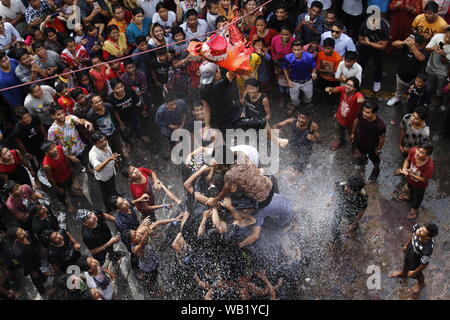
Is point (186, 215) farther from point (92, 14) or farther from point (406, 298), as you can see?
point (92, 14)

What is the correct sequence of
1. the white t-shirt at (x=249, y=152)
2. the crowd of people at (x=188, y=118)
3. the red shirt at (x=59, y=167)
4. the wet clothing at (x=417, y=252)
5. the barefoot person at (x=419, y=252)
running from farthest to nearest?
the red shirt at (x=59, y=167)
the white t-shirt at (x=249, y=152)
the crowd of people at (x=188, y=118)
the wet clothing at (x=417, y=252)
the barefoot person at (x=419, y=252)

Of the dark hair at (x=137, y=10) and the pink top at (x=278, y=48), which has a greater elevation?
the dark hair at (x=137, y=10)

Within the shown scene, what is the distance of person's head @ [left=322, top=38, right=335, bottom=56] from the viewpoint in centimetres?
712

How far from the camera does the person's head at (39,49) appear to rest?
7.25m

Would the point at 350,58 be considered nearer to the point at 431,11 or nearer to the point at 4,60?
the point at 431,11

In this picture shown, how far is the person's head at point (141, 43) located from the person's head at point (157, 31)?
0.21 metres

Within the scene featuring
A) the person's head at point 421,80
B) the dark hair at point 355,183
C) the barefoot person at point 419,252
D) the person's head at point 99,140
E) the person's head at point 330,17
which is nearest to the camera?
the barefoot person at point 419,252

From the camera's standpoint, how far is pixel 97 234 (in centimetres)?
560

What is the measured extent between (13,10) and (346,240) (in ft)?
22.3

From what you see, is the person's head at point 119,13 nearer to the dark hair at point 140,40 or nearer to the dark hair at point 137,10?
the dark hair at point 137,10

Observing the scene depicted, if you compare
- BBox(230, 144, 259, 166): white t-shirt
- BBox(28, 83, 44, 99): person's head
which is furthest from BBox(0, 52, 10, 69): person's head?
BBox(230, 144, 259, 166): white t-shirt

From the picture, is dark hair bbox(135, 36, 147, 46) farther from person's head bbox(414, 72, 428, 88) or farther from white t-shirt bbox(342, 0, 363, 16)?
person's head bbox(414, 72, 428, 88)

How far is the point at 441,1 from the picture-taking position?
24.3 ft

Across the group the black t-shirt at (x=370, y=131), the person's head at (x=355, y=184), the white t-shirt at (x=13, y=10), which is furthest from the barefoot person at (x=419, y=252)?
the white t-shirt at (x=13, y=10)
